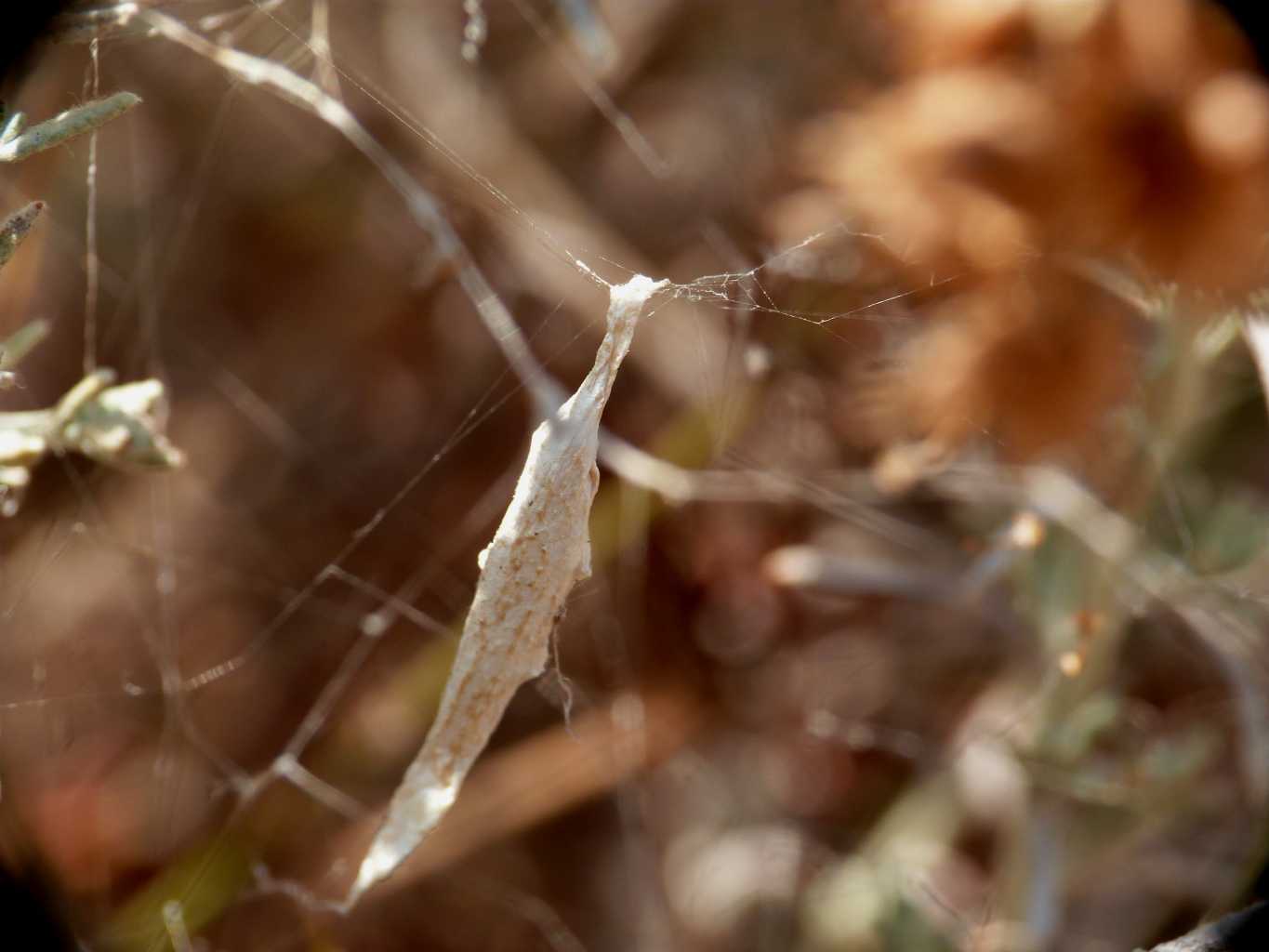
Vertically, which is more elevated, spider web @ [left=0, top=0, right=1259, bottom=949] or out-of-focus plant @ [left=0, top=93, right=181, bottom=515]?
out-of-focus plant @ [left=0, top=93, right=181, bottom=515]

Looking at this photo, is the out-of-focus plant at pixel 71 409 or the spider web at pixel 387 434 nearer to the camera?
the out-of-focus plant at pixel 71 409

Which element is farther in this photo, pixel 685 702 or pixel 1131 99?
pixel 685 702


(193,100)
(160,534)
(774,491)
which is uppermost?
(193,100)

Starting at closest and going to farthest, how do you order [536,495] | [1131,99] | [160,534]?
[536,495] → [1131,99] → [160,534]

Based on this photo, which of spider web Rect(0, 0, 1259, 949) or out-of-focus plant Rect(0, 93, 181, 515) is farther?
spider web Rect(0, 0, 1259, 949)

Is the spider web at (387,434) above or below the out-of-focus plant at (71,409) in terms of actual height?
below

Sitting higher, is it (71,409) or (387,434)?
(71,409)

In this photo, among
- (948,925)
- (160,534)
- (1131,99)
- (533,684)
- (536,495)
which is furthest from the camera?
(160,534)

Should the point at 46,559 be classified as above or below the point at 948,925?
above

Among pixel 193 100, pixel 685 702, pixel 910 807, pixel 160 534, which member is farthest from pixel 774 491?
pixel 193 100

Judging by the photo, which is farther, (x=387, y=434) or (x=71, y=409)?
(x=387, y=434)

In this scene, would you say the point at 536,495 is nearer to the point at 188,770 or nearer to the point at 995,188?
the point at 995,188
